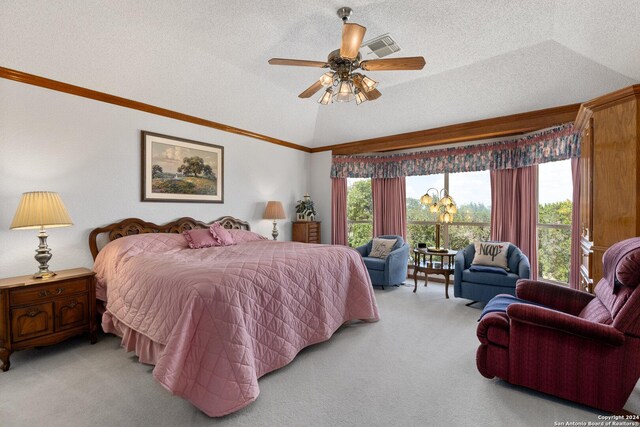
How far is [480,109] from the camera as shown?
180 inches

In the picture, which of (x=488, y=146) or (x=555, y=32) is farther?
(x=488, y=146)

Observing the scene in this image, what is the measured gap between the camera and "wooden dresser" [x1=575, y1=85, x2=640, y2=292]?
2.67m

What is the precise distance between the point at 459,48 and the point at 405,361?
346 cm

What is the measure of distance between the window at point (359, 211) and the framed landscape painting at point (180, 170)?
9.32ft

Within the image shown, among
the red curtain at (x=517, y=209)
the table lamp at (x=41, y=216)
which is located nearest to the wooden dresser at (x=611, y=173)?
the red curtain at (x=517, y=209)

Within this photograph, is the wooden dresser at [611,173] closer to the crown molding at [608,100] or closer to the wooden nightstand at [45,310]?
the crown molding at [608,100]

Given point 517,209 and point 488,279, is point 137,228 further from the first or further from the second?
point 517,209

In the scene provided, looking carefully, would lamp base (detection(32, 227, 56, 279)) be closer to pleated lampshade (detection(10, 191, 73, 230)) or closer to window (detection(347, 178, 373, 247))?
pleated lampshade (detection(10, 191, 73, 230))

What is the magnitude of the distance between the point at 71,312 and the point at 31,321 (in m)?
0.28

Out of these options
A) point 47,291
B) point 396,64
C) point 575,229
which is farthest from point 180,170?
point 575,229

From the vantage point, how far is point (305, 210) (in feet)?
20.1

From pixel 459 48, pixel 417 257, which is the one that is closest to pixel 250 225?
pixel 417 257

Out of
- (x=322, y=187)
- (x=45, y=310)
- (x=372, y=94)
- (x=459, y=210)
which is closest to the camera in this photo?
(x=45, y=310)

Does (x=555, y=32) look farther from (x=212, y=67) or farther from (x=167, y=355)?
(x=167, y=355)
